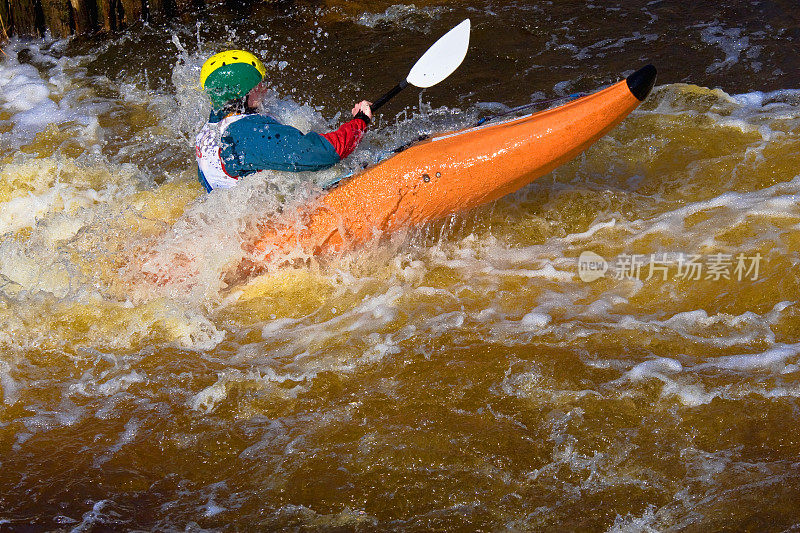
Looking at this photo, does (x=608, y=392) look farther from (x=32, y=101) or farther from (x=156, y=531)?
(x=32, y=101)

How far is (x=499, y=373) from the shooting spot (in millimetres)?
3105

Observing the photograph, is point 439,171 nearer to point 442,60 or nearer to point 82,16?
point 442,60

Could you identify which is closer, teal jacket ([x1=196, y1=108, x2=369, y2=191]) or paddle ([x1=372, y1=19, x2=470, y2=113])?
teal jacket ([x1=196, y1=108, x2=369, y2=191])

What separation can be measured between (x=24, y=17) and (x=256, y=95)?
4402 mm

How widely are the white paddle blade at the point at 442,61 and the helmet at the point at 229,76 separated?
1.10 m

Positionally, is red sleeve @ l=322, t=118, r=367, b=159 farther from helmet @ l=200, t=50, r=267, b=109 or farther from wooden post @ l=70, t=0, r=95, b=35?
wooden post @ l=70, t=0, r=95, b=35

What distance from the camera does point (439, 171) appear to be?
3840 mm

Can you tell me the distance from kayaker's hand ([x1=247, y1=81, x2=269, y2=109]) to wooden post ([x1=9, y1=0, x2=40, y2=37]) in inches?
170

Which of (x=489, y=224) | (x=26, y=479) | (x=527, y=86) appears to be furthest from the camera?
(x=527, y=86)

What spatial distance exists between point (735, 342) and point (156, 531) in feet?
7.87

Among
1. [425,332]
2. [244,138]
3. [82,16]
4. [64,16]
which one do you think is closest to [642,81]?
[425,332]

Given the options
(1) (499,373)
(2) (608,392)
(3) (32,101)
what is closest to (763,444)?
(2) (608,392)

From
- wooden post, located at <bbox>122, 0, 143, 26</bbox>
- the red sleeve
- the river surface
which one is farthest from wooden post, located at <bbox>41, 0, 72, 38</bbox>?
the red sleeve

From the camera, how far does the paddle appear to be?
4.45 meters
